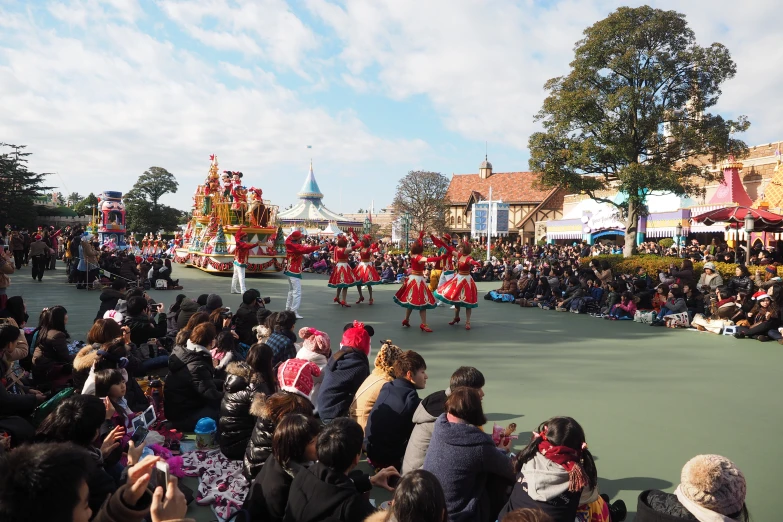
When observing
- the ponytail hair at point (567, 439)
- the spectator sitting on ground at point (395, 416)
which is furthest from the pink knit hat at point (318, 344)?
the ponytail hair at point (567, 439)

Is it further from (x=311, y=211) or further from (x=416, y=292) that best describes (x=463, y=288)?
(x=311, y=211)

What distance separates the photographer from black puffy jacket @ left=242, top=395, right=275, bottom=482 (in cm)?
321

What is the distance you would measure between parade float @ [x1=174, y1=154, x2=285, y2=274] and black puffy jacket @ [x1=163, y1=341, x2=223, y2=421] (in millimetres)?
13929

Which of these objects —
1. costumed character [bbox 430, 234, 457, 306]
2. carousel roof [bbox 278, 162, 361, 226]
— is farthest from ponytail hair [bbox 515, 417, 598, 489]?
Result: carousel roof [bbox 278, 162, 361, 226]

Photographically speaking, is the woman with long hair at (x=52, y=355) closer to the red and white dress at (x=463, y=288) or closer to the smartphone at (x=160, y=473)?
the smartphone at (x=160, y=473)

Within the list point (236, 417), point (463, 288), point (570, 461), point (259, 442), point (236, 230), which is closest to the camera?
point (570, 461)

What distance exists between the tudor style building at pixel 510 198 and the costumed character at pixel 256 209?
71.5ft

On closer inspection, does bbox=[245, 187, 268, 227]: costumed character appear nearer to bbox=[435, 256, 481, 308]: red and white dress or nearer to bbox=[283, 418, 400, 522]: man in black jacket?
bbox=[435, 256, 481, 308]: red and white dress

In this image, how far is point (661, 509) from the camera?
7.61 feet

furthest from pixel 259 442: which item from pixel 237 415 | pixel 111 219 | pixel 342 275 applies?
pixel 111 219

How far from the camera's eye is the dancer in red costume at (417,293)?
962 cm

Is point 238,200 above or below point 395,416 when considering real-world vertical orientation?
above

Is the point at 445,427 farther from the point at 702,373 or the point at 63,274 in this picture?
the point at 63,274

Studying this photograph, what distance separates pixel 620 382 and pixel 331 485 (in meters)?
4.84
